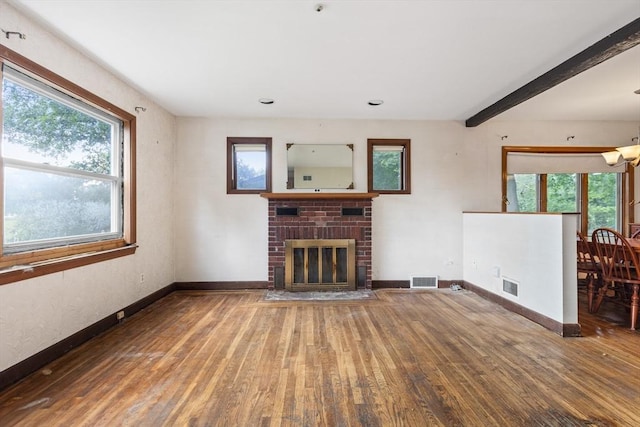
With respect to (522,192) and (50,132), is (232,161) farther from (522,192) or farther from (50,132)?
(522,192)

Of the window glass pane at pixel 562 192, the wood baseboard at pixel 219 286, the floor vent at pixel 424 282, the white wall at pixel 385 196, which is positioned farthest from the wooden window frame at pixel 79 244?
the window glass pane at pixel 562 192

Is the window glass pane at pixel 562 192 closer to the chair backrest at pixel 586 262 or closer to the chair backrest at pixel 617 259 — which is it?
the chair backrest at pixel 586 262

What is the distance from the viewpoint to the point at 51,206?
2.45m

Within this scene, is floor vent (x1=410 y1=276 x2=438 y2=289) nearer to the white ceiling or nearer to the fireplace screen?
the fireplace screen

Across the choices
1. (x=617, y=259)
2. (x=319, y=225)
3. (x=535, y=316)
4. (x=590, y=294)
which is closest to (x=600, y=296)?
(x=590, y=294)

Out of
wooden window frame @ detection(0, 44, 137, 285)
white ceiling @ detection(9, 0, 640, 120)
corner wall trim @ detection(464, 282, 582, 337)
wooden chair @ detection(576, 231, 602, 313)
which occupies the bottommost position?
corner wall trim @ detection(464, 282, 582, 337)

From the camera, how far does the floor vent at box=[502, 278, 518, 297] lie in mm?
3443

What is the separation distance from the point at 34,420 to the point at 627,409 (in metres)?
3.35

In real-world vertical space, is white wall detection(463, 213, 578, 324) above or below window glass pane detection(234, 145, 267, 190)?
below

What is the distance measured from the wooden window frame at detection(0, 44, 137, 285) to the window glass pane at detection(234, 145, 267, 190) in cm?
145

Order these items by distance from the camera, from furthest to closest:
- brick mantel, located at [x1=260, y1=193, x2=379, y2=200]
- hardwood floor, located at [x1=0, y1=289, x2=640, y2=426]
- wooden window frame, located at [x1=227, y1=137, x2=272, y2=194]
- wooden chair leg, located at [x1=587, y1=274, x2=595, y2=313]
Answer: wooden window frame, located at [x1=227, y1=137, x2=272, y2=194], brick mantel, located at [x1=260, y1=193, x2=379, y2=200], wooden chair leg, located at [x1=587, y1=274, x2=595, y2=313], hardwood floor, located at [x1=0, y1=289, x2=640, y2=426]

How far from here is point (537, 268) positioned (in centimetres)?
308

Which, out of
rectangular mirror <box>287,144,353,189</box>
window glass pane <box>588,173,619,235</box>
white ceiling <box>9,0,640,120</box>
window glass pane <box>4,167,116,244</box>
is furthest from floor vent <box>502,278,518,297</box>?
window glass pane <box>4,167,116,244</box>

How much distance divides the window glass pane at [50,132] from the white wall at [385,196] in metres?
1.45
